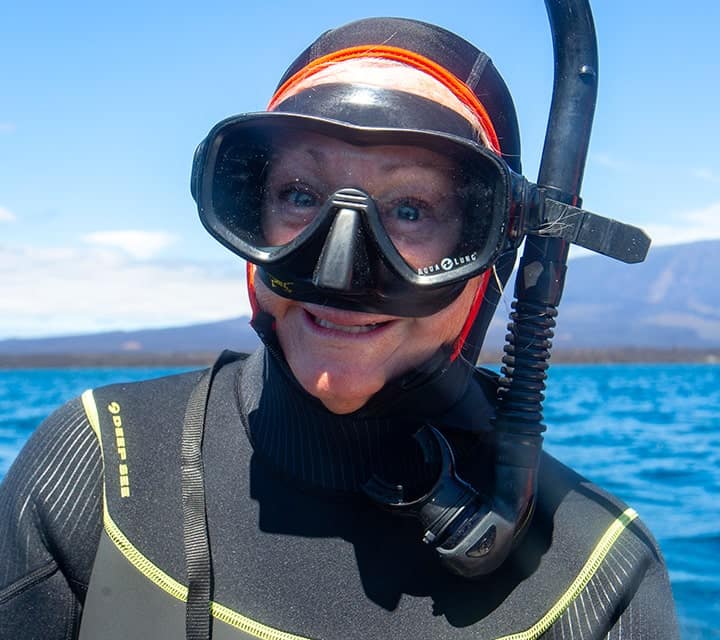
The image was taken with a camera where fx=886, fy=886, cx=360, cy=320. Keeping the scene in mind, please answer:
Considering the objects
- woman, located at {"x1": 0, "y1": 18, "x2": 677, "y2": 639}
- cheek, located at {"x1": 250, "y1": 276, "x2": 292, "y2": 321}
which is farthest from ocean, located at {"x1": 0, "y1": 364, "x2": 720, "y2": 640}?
cheek, located at {"x1": 250, "y1": 276, "x2": 292, "y2": 321}

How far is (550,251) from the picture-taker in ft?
5.46

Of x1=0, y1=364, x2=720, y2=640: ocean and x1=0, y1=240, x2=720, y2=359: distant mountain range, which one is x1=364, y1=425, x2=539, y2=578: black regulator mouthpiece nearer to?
x1=0, y1=364, x2=720, y2=640: ocean

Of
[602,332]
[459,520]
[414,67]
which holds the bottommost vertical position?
[602,332]

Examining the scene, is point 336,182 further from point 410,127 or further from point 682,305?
point 682,305

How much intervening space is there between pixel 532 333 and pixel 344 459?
44 cm

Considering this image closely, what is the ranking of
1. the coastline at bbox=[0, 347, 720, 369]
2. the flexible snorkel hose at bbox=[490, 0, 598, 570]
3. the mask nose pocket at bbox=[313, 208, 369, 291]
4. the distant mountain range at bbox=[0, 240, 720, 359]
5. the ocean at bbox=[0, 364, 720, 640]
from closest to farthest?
the mask nose pocket at bbox=[313, 208, 369, 291] → the flexible snorkel hose at bbox=[490, 0, 598, 570] → the ocean at bbox=[0, 364, 720, 640] → the coastline at bbox=[0, 347, 720, 369] → the distant mountain range at bbox=[0, 240, 720, 359]

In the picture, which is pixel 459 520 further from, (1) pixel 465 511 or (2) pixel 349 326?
(2) pixel 349 326

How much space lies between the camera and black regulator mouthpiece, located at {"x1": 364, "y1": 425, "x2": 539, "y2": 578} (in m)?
1.49

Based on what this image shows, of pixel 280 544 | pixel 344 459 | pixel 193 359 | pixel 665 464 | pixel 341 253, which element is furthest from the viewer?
pixel 193 359

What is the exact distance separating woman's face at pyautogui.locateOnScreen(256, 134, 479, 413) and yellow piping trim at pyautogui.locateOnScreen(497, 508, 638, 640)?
19.1 inches

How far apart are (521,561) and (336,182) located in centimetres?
76

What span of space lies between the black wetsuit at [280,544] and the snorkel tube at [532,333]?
0.11 meters

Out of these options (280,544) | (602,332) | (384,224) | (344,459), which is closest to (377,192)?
(384,224)

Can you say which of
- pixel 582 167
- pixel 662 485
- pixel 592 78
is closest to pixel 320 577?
pixel 582 167
